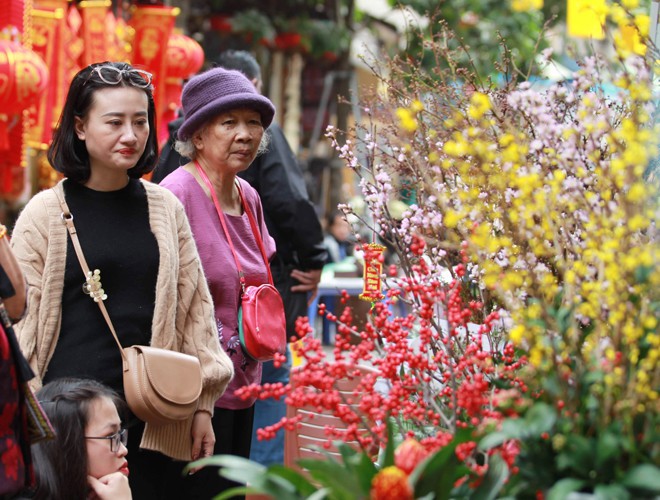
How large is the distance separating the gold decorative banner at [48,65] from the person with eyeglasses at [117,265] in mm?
5465

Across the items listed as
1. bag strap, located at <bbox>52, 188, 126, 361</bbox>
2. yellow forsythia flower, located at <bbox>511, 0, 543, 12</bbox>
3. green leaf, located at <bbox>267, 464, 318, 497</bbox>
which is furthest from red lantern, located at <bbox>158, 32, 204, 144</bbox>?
green leaf, located at <bbox>267, 464, 318, 497</bbox>

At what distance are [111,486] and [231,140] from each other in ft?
4.30

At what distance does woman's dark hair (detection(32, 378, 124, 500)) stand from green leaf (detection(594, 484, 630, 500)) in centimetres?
153

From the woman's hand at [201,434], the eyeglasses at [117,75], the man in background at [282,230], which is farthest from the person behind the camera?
the man in background at [282,230]

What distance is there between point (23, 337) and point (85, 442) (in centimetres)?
35

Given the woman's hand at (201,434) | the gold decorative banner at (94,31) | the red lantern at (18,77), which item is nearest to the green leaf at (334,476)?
the woman's hand at (201,434)

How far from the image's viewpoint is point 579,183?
192cm

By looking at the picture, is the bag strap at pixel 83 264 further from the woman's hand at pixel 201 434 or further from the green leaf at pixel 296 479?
the green leaf at pixel 296 479

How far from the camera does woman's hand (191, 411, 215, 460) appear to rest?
3270 mm

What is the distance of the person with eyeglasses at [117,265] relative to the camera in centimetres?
298

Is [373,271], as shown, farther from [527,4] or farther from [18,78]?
[18,78]

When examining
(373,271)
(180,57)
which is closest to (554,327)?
(373,271)

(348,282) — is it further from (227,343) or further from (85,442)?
(85,442)

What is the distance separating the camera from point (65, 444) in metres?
2.77
